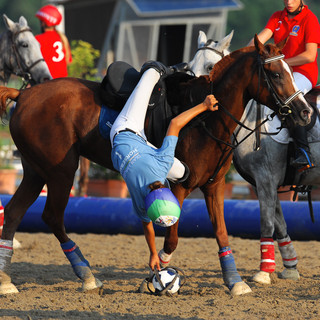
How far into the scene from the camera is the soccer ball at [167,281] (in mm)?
5191

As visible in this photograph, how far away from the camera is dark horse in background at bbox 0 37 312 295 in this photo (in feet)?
17.1

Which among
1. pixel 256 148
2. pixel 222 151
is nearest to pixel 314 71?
pixel 256 148

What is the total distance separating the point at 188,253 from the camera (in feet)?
25.5

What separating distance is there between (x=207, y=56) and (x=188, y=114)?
2418 mm

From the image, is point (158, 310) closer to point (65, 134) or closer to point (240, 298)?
point (240, 298)

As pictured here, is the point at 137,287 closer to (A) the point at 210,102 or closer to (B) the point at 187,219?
(A) the point at 210,102

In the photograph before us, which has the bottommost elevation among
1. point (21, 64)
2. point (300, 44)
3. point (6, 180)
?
point (6, 180)

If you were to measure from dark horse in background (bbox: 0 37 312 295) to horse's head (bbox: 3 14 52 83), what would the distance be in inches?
86.8

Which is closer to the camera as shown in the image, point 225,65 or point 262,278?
point 225,65

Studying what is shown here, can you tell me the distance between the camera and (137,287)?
18.9 feet

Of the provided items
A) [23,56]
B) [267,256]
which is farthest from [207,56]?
[267,256]

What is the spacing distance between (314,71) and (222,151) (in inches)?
62.7

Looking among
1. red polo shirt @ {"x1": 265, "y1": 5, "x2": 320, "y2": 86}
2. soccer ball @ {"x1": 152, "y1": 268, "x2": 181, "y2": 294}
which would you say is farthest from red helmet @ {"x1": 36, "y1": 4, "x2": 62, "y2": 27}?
soccer ball @ {"x1": 152, "y1": 268, "x2": 181, "y2": 294}

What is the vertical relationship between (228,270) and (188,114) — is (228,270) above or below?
below
